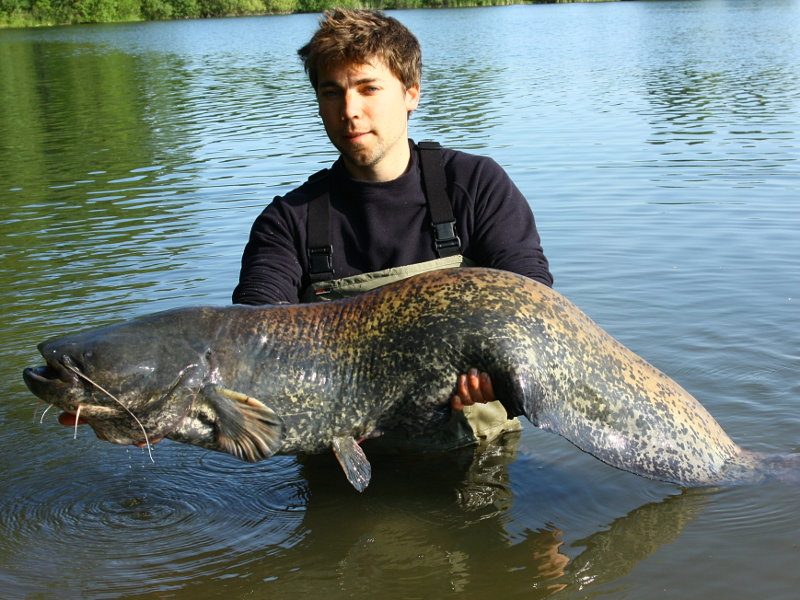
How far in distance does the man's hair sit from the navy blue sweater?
0.50 meters

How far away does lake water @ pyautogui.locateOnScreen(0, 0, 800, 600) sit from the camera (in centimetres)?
383

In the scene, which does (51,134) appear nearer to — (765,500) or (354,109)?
(354,109)

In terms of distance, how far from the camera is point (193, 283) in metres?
7.96

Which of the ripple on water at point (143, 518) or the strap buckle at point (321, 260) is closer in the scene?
the ripple on water at point (143, 518)

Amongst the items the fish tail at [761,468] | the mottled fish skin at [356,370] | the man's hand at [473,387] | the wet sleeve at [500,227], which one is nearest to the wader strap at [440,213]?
the wet sleeve at [500,227]

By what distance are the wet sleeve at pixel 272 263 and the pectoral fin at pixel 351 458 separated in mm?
826

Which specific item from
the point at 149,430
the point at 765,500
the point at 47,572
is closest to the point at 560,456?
the point at 765,500

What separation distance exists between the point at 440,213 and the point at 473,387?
3.86 ft

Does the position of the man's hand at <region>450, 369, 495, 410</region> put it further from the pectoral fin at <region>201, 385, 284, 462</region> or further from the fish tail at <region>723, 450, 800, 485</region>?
the fish tail at <region>723, 450, 800, 485</region>

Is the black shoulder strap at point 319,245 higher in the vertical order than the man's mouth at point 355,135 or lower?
lower

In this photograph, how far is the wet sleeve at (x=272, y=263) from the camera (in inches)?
169

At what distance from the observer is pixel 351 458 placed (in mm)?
3719

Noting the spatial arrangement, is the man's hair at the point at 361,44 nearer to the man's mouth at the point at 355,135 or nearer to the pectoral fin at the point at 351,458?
the man's mouth at the point at 355,135

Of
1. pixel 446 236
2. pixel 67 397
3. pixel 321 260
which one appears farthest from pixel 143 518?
pixel 446 236
